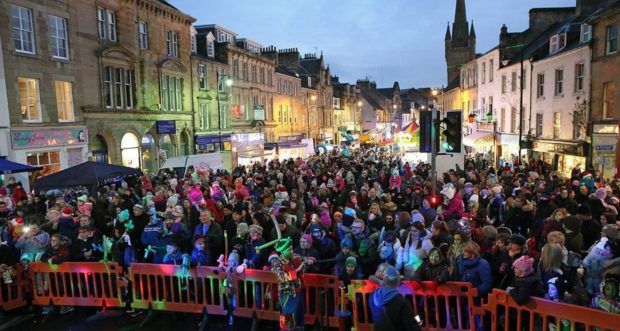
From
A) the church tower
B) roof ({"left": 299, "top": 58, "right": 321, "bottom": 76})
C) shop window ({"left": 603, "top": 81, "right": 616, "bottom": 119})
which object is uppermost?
the church tower

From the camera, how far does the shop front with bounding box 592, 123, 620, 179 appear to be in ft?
62.5

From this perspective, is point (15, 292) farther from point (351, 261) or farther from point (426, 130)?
point (426, 130)

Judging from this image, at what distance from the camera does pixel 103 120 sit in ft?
76.8

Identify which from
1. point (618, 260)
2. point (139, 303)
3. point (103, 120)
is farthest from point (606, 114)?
point (103, 120)

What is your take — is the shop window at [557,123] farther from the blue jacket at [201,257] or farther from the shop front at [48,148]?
the shop front at [48,148]

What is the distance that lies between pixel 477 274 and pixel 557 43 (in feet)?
77.6

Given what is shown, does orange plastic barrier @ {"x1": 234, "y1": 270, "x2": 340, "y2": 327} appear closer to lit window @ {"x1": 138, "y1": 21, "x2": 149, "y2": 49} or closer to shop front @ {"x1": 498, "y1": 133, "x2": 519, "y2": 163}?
lit window @ {"x1": 138, "y1": 21, "x2": 149, "y2": 49}

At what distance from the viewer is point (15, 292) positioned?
784cm

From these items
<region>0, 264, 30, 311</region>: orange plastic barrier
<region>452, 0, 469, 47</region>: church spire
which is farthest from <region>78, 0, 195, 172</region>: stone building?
<region>452, 0, 469, 47</region>: church spire

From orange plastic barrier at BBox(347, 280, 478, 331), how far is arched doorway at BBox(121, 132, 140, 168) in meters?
22.2

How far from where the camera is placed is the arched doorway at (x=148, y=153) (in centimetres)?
2699

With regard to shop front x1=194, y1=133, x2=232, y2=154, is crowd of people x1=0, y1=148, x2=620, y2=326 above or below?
below

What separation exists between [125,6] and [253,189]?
16.6 m

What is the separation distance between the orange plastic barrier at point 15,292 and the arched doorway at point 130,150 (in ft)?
60.3
